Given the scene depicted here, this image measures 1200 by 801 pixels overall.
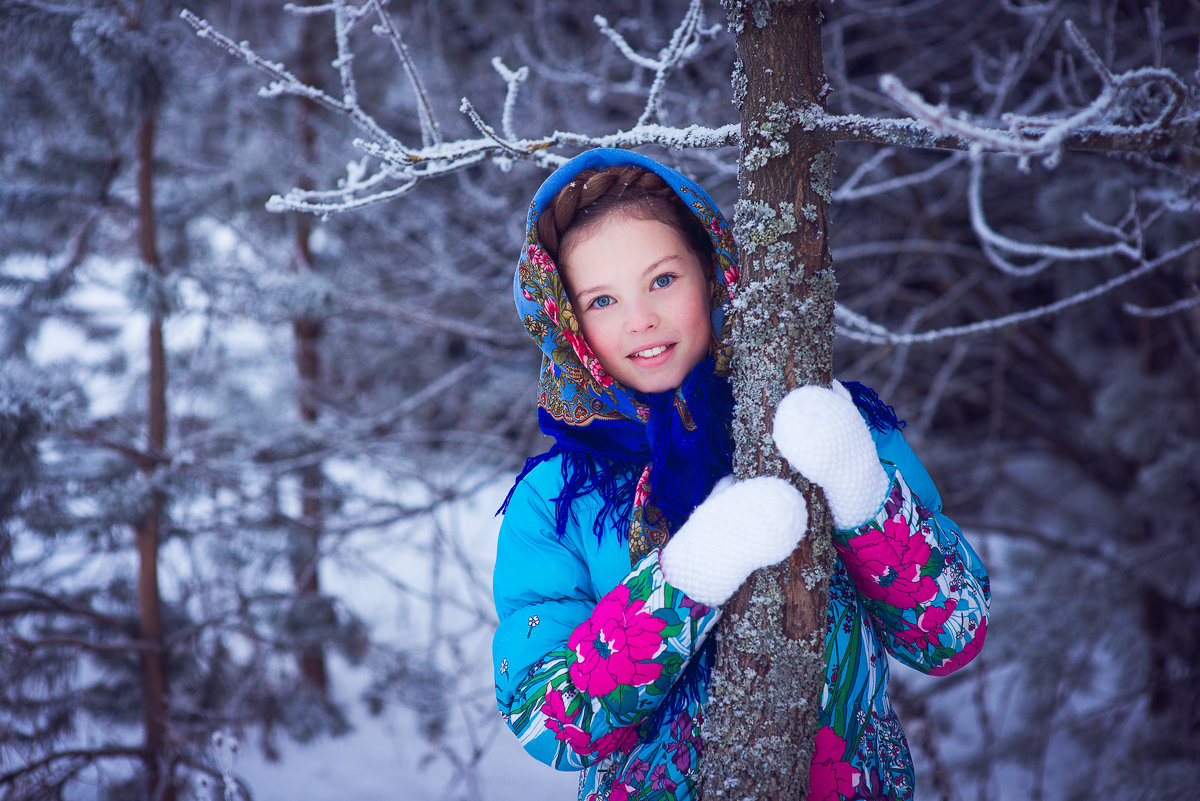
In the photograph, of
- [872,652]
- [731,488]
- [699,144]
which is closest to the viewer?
[731,488]

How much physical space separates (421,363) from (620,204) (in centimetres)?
412

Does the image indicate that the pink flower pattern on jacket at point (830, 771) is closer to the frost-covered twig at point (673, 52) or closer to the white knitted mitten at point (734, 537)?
the white knitted mitten at point (734, 537)

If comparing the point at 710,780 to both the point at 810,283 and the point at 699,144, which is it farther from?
the point at 699,144

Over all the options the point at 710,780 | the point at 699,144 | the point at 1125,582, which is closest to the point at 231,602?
the point at 710,780

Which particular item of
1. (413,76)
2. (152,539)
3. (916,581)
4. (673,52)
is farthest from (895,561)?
(152,539)

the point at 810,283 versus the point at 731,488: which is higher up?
the point at 810,283

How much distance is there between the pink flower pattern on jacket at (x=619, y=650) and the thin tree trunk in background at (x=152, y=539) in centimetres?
243

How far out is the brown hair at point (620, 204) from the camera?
1320 millimetres

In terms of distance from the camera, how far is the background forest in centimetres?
264

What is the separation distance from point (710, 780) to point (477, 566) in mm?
4289

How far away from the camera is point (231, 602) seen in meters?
3.56

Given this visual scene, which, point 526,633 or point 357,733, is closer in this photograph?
point 526,633

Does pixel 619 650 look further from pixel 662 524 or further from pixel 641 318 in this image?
pixel 641 318

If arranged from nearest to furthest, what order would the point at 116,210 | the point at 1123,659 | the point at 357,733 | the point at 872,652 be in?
the point at 872,652 < the point at 116,210 < the point at 1123,659 < the point at 357,733
